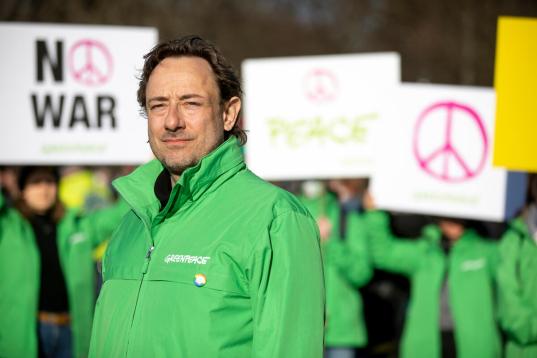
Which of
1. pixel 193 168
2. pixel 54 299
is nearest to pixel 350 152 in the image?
pixel 54 299

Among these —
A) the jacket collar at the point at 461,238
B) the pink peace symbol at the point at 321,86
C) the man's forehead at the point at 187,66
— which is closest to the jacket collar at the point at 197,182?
the man's forehead at the point at 187,66

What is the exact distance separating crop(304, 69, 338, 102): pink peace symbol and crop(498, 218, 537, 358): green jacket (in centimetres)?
171

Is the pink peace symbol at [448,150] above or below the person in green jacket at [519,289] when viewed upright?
above

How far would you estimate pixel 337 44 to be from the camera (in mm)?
33219

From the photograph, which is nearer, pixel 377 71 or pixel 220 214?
pixel 220 214

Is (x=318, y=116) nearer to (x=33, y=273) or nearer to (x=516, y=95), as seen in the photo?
(x=516, y=95)

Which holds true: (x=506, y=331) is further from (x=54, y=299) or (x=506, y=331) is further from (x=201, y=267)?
(x=201, y=267)

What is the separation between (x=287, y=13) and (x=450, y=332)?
1173 inches

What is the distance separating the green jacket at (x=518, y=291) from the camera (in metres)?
6.87

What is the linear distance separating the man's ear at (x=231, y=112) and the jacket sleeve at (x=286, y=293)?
0.47 m

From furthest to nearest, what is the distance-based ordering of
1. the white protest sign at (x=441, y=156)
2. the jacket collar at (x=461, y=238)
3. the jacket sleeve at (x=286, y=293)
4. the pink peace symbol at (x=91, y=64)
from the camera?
the jacket collar at (x=461, y=238), the white protest sign at (x=441, y=156), the pink peace symbol at (x=91, y=64), the jacket sleeve at (x=286, y=293)

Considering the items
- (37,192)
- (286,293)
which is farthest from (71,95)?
(286,293)

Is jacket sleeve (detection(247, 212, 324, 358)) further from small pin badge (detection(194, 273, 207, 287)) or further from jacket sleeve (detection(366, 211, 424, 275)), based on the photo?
jacket sleeve (detection(366, 211, 424, 275))

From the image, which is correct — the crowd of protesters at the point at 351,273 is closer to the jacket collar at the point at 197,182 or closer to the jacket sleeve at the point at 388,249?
the jacket sleeve at the point at 388,249
